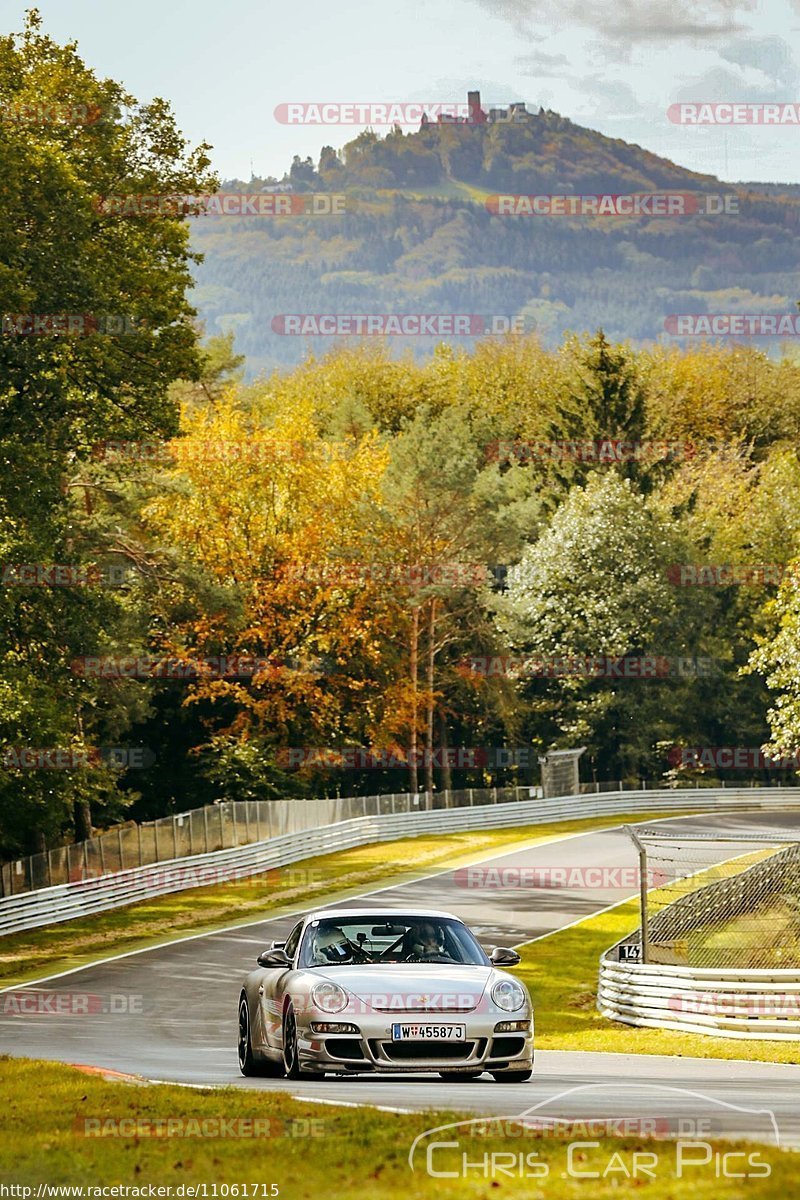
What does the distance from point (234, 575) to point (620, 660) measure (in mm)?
18857

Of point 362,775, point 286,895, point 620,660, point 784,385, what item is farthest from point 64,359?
point 784,385

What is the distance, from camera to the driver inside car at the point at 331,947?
1345 cm

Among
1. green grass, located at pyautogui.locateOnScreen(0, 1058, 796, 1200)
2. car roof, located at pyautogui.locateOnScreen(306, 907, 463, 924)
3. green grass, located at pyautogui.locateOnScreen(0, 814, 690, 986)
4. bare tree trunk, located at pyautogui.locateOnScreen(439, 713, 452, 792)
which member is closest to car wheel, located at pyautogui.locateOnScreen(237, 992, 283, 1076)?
car roof, located at pyautogui.locateOnScreen(306, 907, 463, 924)

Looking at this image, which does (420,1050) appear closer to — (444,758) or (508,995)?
(508,995)

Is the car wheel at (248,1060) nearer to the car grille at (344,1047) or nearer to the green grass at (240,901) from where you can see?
the car grille at (344,1047)

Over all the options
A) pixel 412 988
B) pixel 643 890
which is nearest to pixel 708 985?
pixel 643 890

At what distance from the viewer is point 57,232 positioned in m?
34.6

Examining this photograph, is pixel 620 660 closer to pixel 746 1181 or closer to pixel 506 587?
pixel 506 587

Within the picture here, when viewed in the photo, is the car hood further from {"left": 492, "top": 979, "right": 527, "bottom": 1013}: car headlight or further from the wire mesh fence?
the wire mesh fence

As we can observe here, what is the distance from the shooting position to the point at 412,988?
41.0ft

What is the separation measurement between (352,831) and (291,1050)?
133 ft

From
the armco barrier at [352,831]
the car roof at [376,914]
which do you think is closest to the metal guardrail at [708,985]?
the car roof at [376,914]

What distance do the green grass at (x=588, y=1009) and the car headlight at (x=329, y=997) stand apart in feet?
25.0

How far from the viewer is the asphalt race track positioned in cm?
1083
